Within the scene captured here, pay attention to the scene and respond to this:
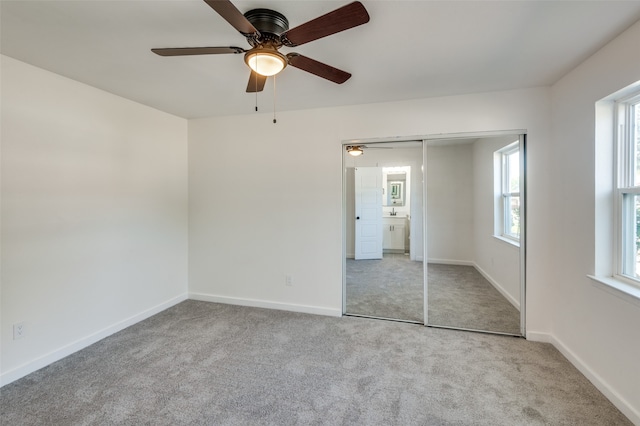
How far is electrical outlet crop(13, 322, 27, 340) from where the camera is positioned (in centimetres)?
221

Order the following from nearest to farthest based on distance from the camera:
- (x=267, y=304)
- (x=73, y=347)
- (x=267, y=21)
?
(x=267, y=21) → (x=73, y=347) → (x=267, y=304)

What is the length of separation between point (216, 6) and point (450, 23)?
1.36 m

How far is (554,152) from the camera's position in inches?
104

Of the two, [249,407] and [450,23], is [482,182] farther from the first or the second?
[249,407]

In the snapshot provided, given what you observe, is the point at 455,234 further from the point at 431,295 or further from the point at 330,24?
the point at 330,24

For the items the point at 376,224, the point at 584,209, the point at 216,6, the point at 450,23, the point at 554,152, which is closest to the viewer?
the point at 216,6

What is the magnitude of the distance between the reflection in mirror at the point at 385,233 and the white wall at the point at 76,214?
229cm

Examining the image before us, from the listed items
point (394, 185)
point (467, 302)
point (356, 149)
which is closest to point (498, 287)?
point (467, 302)

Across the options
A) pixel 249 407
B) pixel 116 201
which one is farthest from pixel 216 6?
pixel 116 201

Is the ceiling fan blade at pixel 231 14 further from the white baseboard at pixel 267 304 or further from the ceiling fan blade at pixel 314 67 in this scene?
the white baseboard at pixel 267 304

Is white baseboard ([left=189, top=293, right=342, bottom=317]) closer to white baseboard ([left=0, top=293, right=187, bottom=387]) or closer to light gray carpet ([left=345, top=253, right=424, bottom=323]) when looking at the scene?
light gray carpet ([left=345, top=253, right=424, bottom=323])

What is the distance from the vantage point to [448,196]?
10.5ft

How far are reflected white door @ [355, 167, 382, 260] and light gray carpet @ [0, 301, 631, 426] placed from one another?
3.33 feet

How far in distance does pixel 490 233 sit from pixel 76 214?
4.13 metres
